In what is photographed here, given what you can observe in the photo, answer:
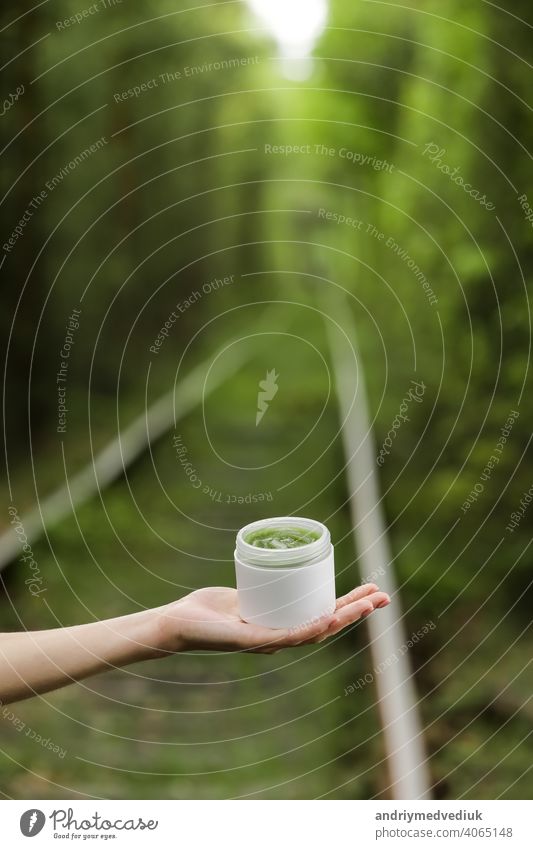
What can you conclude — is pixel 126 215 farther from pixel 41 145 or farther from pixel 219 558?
pixel 219 558

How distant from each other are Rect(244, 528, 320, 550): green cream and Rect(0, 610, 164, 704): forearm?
212mm

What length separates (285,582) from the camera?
1.17m

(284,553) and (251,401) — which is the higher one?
(251,401)

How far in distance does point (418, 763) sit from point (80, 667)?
0.64 metres

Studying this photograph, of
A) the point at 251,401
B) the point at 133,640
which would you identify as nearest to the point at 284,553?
the point at 133,640

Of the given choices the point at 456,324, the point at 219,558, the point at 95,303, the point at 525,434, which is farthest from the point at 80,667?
the point at 95,303

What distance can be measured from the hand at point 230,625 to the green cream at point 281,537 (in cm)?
12

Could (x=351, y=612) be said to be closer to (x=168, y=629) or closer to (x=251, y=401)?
(x=168, y=629)

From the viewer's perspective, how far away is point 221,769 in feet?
5.53
